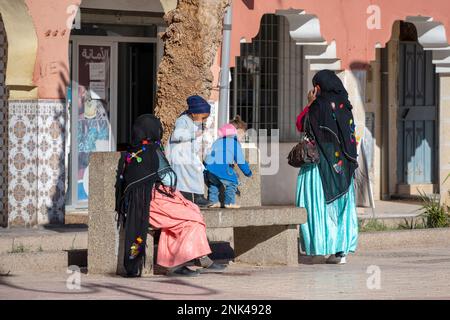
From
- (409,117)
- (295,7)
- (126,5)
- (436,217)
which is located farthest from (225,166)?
(409,117)

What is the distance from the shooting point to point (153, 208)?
40.7 feet

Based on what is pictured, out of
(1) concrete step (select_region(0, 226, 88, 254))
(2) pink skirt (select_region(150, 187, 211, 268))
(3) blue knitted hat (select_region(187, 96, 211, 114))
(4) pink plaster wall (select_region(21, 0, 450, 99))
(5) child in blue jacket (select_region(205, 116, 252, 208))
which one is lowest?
(1) concrete step (select_region(0, 226, 88, 254))

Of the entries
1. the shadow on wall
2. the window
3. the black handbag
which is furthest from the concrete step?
the window

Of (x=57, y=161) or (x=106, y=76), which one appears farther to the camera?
(x=106, y=76)

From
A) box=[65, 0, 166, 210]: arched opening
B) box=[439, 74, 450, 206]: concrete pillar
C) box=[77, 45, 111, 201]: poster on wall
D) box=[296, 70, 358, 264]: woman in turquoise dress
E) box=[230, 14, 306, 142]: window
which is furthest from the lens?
box=[439, 74, 450, 206]: concrete pillar

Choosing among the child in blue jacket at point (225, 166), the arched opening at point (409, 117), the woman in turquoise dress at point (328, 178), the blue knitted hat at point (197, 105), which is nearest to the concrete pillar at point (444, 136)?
the arched opening at point (409, 117)

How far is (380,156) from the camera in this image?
23312 millimetres

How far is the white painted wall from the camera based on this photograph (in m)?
18.8

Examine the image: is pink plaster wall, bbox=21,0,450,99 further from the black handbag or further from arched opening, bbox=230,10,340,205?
the black handbag

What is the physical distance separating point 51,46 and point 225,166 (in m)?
3.57

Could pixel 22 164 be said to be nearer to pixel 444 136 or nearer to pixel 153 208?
pixel 153 208

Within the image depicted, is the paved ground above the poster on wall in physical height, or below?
below

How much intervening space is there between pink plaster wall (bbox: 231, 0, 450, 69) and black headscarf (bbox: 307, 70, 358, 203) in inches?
215

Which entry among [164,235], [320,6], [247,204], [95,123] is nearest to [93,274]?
[164,235]
